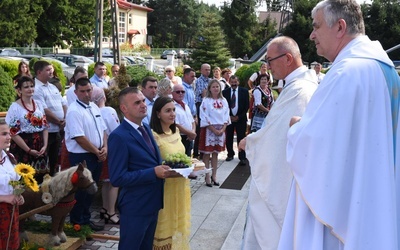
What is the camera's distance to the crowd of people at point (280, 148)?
232cm

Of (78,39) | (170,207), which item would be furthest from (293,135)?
(78,39)

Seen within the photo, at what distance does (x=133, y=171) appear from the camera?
3.97m

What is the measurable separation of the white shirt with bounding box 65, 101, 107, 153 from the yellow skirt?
1.50 meters

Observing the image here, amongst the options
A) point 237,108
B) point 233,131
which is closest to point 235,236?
point 237,108

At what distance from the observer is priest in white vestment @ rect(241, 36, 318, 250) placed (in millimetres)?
3748

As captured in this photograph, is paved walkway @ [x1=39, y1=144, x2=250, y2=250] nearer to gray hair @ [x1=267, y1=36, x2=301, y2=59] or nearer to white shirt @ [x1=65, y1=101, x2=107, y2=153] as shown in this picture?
white shirt @ [x1=65, y1=101, x2=107, y2=153]

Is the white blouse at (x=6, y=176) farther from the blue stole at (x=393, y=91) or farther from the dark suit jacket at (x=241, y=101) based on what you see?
the dark suit jacket at (x=241, y=101)

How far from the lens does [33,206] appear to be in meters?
5.11

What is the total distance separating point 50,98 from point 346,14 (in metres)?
5.23

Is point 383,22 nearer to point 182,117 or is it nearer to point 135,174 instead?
point 182,117

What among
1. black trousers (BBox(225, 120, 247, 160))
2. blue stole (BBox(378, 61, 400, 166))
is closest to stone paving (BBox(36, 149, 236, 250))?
black trousers (BBox(225, 120, 247, 160))

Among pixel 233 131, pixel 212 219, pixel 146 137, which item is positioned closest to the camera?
pixel 146 137

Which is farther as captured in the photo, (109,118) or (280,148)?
(109,118)

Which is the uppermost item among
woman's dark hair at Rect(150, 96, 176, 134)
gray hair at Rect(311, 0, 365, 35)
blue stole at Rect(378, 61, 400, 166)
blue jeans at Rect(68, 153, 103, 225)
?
gray hair at Rect(311, 0, 365, 35)
